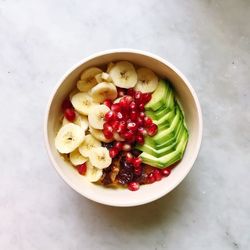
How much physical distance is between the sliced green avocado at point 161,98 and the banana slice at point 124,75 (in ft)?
0.24

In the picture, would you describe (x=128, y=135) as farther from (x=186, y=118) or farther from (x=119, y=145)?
(x=186, y=118)

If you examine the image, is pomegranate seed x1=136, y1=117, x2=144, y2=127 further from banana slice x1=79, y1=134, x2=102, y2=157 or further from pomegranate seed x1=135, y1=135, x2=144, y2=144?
banana slice x1=79, y1=134, x2=102, y2=157

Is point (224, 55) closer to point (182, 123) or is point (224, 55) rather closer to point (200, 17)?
point (200, 17)

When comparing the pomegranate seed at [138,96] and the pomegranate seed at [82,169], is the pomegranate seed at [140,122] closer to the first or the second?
the pomegranate seed at [138,96]

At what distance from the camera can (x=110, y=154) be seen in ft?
4.67

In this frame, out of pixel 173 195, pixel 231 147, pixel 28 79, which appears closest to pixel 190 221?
pixel 173 195

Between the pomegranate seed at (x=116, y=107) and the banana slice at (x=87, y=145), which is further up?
Answer: the pomegranate seed at (x=116, y=107)

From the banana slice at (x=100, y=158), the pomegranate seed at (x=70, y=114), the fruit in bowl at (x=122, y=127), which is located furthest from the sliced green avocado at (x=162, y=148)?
the pomegranate seed at (x=70, y=114)

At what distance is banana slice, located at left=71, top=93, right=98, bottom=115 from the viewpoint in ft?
4.73

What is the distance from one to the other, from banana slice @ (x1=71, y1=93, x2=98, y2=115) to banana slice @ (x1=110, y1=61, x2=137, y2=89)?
0.09 m

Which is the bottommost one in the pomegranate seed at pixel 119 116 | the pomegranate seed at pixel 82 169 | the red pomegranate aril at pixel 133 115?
the pomegranate seed at pixel 82 169

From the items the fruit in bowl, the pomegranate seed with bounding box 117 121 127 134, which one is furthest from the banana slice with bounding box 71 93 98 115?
the pomegranate seed with bounding box 117 121 127 134

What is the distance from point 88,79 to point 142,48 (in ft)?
0.76

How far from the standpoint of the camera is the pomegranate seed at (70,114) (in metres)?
1.45
